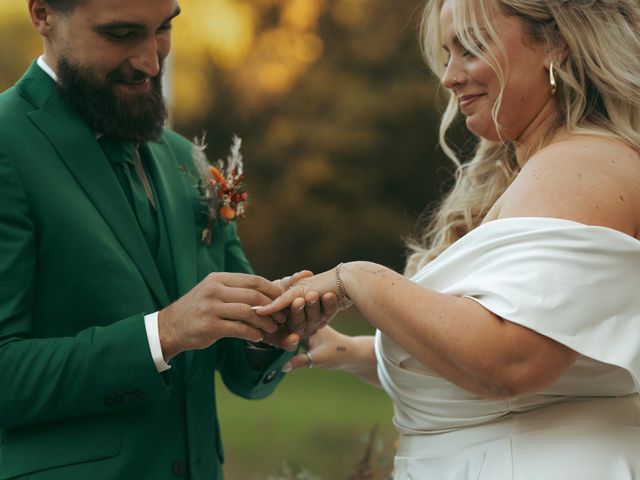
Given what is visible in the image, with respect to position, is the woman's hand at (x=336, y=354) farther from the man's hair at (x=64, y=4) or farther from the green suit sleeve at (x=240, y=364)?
the man's hair at (x=64, y=4)

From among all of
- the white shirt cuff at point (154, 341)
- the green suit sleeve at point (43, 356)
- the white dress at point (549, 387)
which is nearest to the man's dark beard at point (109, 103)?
the green suit sleeve at point (43, 356)

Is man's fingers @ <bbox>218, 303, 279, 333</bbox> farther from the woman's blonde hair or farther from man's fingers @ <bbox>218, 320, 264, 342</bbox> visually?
the woman's blonde hair

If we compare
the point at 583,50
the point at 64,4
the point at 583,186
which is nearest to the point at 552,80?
the point at 583,50

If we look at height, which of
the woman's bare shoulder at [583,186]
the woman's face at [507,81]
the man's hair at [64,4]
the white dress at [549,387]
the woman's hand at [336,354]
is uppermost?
the man's hair at [64,4]

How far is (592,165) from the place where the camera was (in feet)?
8.67

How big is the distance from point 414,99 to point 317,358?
10.1 metres

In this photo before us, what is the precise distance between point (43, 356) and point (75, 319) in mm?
192

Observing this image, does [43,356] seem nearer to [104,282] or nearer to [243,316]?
Answer: [104,282]

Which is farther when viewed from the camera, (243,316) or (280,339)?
(280,339)

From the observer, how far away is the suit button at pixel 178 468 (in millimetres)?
3045

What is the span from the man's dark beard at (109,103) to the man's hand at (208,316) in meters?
0.66

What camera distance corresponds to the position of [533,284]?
99.1 inches

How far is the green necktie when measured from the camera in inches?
124

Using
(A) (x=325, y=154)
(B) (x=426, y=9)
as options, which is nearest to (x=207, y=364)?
(B) (x=426, y=9)
